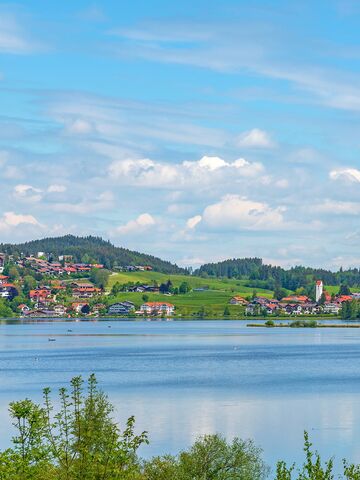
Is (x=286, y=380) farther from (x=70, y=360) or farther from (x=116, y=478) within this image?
(x=116, y=478)

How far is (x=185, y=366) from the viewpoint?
10150 cm

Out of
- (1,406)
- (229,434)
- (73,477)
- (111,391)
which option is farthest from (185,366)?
(73,477)

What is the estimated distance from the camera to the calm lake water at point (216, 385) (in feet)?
182

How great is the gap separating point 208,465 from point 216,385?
150 feet

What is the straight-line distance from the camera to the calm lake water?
55.3 m

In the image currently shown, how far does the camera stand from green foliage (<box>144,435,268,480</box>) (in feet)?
114

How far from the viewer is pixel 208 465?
119 feet

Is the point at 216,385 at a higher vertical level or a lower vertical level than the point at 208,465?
lower

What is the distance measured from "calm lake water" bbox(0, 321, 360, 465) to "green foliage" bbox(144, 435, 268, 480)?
36.6 feet

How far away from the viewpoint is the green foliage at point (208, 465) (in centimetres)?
3466

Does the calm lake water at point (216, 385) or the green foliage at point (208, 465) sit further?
the calm lake water at point (216, 385)

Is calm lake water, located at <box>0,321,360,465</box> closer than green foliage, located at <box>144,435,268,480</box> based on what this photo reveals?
No

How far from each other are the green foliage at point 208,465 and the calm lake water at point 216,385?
1114 cm

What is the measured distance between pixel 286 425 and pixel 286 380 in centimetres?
2862
